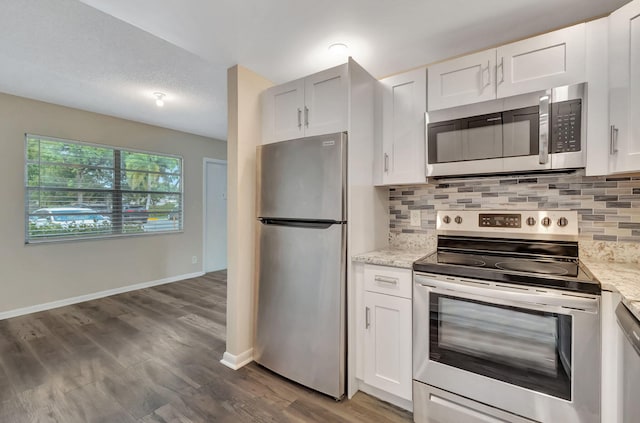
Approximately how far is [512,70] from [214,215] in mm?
4824

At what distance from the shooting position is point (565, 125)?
1574 millimetres

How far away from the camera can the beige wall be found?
126 inches

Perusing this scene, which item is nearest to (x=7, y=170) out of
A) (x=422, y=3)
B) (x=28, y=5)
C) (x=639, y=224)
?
(x=28, y=5)

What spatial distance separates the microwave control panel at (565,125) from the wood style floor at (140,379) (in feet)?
5.84

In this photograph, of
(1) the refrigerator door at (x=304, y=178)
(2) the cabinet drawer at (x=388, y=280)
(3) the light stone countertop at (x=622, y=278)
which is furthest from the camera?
(1) the refrigerator door at (x=304, y=178)

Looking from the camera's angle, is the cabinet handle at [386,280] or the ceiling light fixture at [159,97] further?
the ceiling light fixture at [159,97]

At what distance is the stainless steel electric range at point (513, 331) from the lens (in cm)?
128

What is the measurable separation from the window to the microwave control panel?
4.77 metres

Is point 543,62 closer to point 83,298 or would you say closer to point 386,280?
point 386,280

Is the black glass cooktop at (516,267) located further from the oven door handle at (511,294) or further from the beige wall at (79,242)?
the beige wall at (79,242)

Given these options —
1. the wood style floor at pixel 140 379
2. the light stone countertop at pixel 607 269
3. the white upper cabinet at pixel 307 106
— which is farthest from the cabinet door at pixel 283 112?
the wood style floor at pixel 140 379

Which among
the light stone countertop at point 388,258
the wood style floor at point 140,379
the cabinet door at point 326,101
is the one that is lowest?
the wood style floor at point 140,379

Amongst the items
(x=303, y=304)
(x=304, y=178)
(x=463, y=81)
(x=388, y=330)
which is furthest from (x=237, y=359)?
(x=463, y=81)

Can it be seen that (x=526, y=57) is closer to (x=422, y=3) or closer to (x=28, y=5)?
(x=422, y=3)
